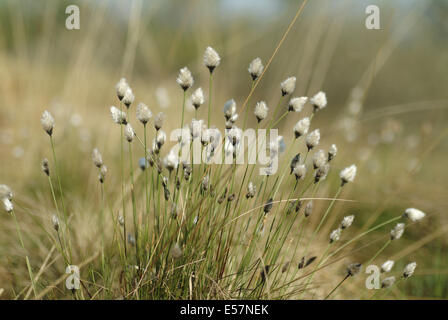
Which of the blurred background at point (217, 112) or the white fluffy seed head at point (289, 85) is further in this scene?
the blurred background at point (217, 112)

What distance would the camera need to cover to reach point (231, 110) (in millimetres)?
869

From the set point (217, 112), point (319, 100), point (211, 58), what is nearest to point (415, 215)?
point (319, 100)

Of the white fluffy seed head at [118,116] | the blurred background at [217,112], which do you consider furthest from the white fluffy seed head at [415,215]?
the white fluffy seed head at [118,116]

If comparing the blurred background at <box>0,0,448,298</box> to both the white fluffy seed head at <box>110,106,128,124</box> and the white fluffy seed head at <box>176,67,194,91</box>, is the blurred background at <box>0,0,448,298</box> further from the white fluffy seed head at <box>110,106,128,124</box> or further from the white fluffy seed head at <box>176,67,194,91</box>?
the white fluffy seed head at <box>176,67,194,91</box>

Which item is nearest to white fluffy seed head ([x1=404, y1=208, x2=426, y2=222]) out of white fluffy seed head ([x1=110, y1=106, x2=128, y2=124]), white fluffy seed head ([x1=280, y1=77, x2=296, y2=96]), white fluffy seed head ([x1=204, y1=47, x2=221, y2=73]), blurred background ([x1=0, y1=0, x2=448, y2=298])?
blurred background ([x1=0, y1=0, x2=448, y2=298])

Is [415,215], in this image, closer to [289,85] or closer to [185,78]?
[289,85]

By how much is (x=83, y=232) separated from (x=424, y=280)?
5.14 feet

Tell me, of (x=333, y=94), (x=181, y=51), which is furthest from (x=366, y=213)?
(x=181, y=51)

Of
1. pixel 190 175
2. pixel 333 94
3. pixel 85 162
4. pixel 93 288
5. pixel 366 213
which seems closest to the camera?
pixel 190 175

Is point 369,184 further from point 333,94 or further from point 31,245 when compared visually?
point 333,94

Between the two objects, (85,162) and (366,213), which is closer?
(366,213)

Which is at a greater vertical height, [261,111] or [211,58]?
[211,58]

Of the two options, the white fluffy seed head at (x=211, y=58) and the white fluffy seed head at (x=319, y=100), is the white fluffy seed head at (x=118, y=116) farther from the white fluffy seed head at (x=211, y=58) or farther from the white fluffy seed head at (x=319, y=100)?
the white fluffy seed head at (x=319, y=100)

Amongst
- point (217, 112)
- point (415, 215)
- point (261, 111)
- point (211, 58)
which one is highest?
point (217, 112)
